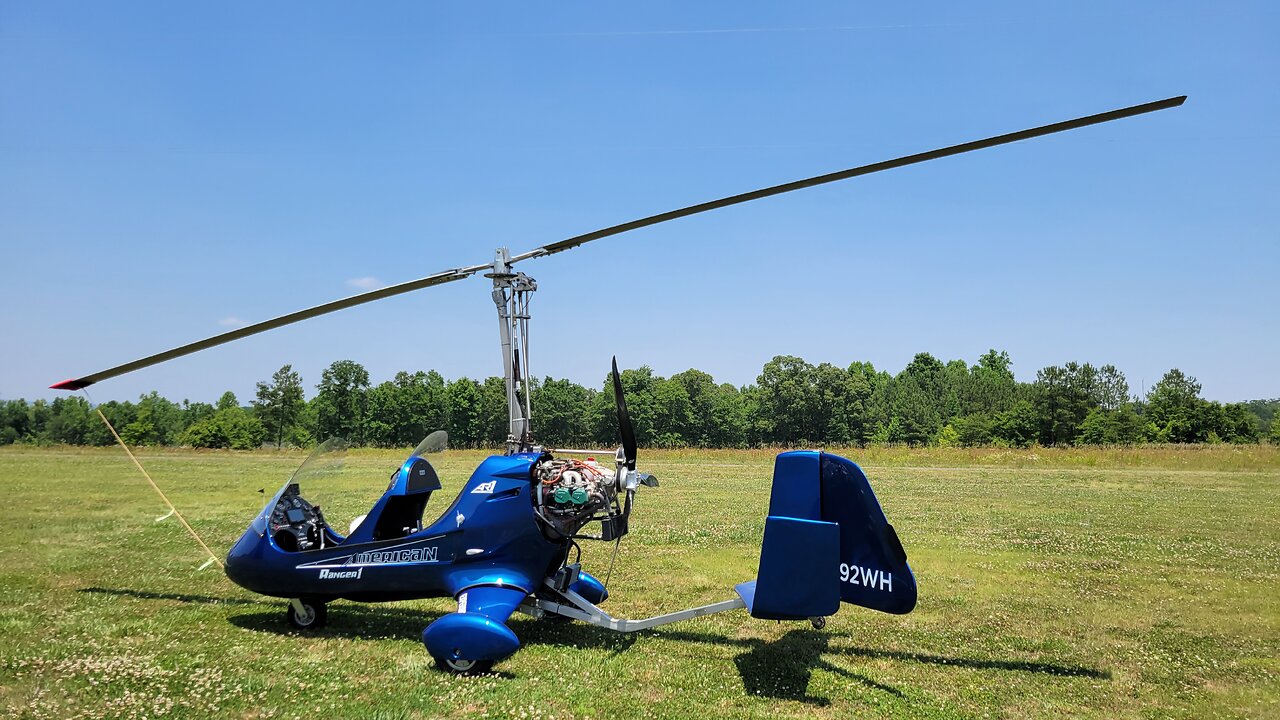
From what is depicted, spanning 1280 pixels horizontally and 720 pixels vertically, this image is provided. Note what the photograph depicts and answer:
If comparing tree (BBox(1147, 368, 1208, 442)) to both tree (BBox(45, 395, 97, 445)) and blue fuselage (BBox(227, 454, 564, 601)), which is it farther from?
tree (BBox(45, 395, 97, 445))

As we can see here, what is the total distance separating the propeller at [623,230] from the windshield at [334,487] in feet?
5.70

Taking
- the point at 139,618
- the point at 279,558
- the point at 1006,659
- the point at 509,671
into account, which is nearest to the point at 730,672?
the point at 509,671

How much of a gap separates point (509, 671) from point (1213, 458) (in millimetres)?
40102

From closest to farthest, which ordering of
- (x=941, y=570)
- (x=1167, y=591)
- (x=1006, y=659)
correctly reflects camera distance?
(x=1006, y=659)
(x=1167, y=591)
(x=941, y=570)

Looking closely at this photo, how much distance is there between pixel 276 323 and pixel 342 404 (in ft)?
216

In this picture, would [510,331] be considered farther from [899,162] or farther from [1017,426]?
[1017,426]

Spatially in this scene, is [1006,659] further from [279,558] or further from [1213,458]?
[1213,458]

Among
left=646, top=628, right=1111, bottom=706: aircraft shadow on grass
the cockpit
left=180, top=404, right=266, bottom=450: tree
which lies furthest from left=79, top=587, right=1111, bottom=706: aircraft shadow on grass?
left=180, top=404, right=266, bottom=450: tree

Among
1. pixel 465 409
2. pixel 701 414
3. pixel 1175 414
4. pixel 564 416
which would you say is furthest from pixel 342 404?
pixel 1175 414

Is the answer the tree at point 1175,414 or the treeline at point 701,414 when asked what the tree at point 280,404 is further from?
the tree at point 1175,414

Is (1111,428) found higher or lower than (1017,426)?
lower

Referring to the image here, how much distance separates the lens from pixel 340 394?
65562 millimetres

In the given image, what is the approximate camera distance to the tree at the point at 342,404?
62969mm

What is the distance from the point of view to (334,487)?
8141 millimetres
